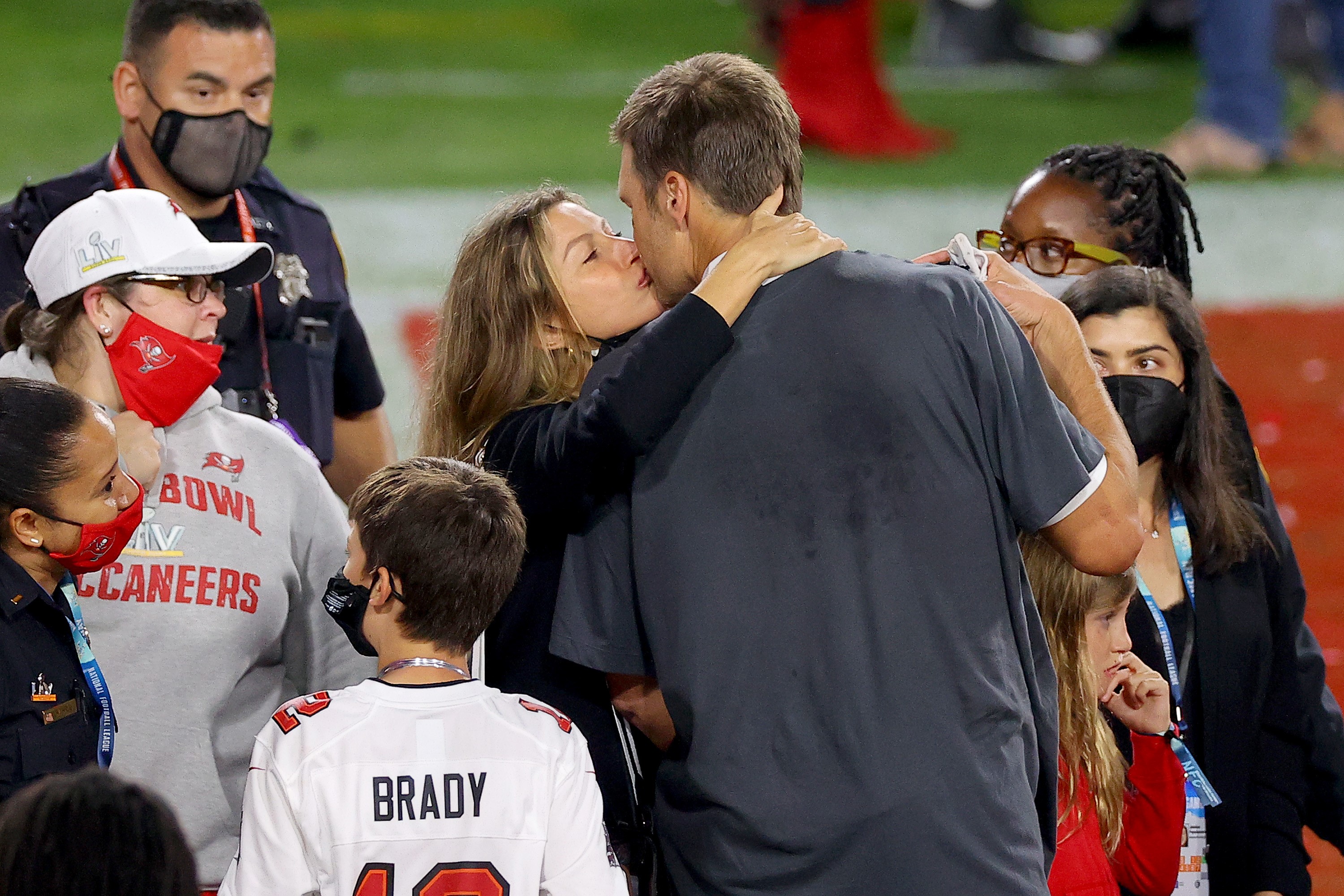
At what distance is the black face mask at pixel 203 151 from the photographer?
4.22 m

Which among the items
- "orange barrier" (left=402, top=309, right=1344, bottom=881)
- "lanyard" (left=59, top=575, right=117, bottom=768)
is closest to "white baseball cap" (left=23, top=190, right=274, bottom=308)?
"lanyard" (left=59, top=575, right=117, bottom=768)

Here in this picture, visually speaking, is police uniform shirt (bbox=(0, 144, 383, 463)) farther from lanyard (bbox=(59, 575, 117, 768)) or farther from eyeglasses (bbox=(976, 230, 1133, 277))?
eyeglasses (bbox=(976, 230, 1133, 277))

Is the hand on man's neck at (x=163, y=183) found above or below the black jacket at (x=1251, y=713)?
above

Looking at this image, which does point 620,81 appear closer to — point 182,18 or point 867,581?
point 182,18

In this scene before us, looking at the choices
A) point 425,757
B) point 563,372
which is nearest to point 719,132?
point 563,372

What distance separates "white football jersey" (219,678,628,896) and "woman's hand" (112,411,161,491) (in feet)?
2.20

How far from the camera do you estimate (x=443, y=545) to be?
8.69 ft

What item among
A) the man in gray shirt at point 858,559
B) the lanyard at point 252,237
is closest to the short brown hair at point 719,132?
the man in gray shirt at point 858,559

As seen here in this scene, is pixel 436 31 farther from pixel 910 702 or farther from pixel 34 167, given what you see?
pixel 910 702

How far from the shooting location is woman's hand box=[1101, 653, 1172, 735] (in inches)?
124

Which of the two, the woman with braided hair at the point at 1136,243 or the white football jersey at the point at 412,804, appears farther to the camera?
the woman with braided hair at the point at 1136,243

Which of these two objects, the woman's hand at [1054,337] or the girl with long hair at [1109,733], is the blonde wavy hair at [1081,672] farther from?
the woman's hand at [1054,337]

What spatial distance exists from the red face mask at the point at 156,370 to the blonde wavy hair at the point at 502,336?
18.3 inches

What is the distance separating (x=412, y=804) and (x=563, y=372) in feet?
3.10
